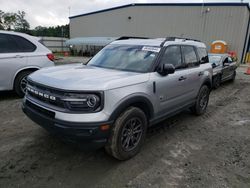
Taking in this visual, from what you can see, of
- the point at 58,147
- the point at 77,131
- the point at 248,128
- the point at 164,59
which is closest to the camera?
the point at 77,131

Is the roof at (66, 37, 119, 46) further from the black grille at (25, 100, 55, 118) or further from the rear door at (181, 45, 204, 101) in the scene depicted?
the black grille at (25, 100, 55, 118)

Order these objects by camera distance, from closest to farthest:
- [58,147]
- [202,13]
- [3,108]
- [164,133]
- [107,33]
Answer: [58,147], [164,133], [3,108], [202,13], [107,33]

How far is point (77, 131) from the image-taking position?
233 cm

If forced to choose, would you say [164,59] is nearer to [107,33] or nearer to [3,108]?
[3,108]

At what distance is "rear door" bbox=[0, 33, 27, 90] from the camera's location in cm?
512

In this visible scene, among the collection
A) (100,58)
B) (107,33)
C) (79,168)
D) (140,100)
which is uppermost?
(107,33)

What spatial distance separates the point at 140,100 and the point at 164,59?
3.41ft

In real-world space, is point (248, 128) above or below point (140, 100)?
below

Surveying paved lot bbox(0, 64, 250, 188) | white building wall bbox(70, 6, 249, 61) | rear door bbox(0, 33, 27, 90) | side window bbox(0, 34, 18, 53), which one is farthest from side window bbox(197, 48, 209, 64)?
white building wall bbox(70, 6, 249, 61)

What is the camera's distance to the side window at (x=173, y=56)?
3525 mm

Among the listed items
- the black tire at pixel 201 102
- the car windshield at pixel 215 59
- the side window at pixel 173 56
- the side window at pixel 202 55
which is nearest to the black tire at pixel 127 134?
the side window at pixel 173 56

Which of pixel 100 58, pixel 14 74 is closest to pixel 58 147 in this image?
pixel 100 58

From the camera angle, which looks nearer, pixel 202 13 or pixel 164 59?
pixel 164 59

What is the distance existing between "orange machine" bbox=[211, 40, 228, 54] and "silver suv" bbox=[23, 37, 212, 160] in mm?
16319
